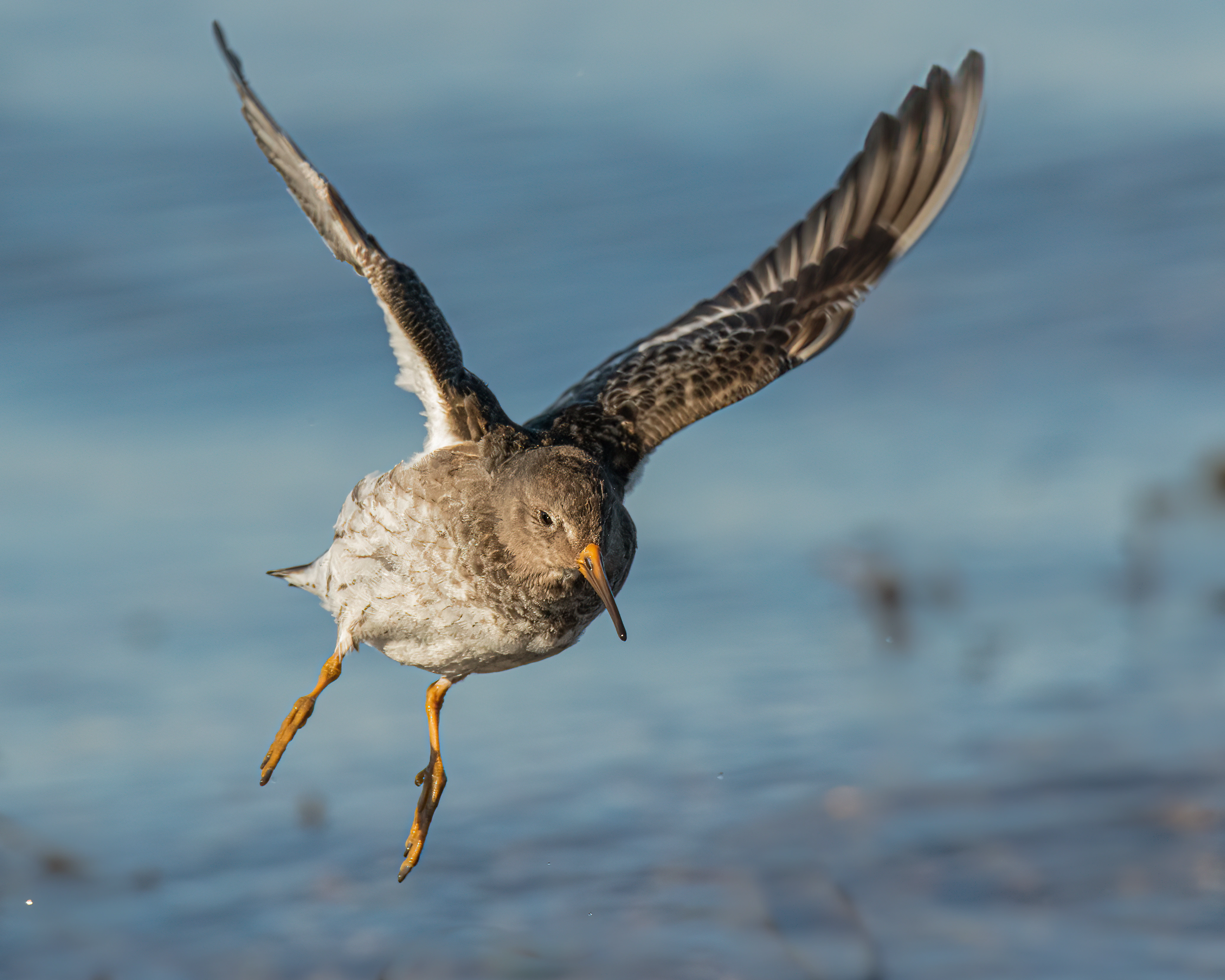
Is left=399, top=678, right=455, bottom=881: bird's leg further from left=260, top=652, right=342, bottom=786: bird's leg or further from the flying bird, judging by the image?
left=260, top=652, right=342, bottom=786: bird's leg

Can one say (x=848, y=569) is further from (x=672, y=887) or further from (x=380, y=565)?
(x=380, y=565)

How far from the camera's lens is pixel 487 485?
7.96 metres

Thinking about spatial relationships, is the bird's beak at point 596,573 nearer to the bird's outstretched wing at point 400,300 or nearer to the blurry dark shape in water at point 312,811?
the bird's outstretched wing at point 400,300

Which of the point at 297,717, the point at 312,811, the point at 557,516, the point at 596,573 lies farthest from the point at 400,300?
the point at 312,811

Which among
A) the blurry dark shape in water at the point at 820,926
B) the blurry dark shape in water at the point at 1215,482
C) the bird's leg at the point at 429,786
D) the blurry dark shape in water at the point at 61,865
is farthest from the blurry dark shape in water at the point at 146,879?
the blurry dark shape in water at the point at 1215,482

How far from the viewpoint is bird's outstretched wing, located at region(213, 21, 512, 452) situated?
7914 millimetres

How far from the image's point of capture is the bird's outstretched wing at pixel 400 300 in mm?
7914

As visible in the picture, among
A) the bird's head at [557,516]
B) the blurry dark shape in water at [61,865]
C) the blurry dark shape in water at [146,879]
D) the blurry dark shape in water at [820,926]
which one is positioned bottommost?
the blurry dark shape in water at [820,926]

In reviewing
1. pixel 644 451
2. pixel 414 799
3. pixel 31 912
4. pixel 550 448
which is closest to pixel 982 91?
pixel 644 451

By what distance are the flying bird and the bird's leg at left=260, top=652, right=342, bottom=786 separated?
11mm

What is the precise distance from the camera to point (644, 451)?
29.7ft

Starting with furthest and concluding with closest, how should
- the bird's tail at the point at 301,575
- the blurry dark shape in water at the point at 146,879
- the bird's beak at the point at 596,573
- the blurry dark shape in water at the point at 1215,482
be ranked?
the blurry dark shape in water at the point at 1215,482
the blurry dark shape in water at the point at 146,879
the bird's tail at the point at 301,575
the bird's beak at the point at 596,573

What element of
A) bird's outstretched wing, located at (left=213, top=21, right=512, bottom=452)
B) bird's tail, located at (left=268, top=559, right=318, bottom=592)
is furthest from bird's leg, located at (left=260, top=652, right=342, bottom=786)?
bird's outstretched wing, located at (left=213, top=21, right=512, bottom=452)

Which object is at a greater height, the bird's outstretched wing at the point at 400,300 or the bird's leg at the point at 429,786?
the bird's outstretched wing at the point at 400,300
